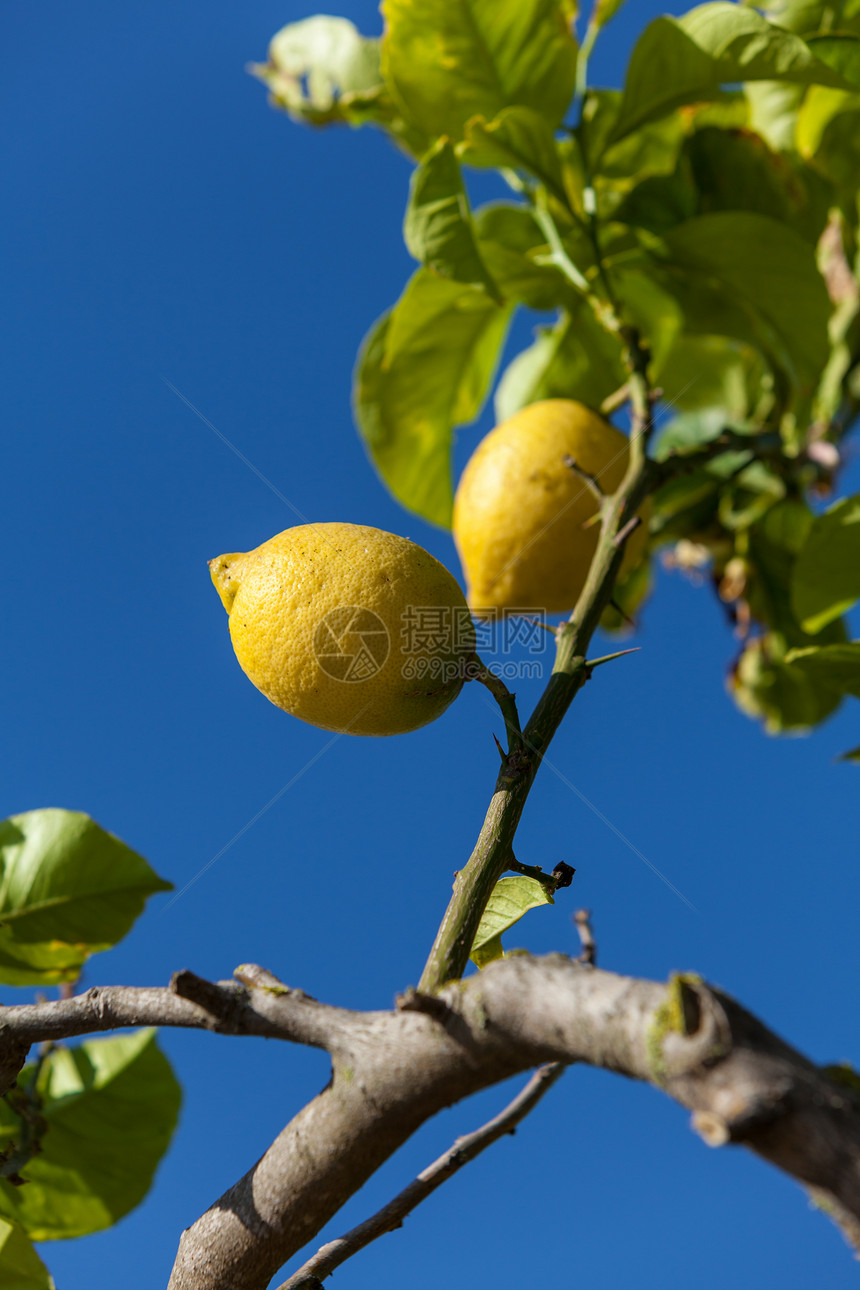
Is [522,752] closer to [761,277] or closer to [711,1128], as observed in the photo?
[711,1128]

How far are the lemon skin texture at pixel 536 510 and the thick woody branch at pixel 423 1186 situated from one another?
0.61 metres

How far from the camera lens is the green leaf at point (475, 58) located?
1.20m

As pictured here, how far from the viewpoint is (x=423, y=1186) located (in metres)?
0.75

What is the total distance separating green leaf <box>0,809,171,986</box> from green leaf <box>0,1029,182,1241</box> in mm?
261

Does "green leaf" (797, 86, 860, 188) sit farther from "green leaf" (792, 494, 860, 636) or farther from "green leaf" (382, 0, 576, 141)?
"green leaf" (792, 494, 860, 636)

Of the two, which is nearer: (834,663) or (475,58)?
(834,663)

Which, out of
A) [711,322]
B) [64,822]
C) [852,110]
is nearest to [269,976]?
[64,822]

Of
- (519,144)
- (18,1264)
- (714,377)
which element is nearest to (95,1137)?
(18,1264)

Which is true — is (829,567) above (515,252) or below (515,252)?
below

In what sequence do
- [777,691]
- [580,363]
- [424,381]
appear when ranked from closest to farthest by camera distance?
[424,381], [580,363], [777,691]

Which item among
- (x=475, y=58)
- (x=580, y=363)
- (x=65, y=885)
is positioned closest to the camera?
(x=65, y=885)

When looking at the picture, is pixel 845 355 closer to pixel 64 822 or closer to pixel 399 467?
pixel 399 467

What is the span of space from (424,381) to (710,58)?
24.4 inches

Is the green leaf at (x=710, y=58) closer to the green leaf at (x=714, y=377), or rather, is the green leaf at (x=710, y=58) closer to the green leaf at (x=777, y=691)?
the green leaf at (x=714, y=377)
